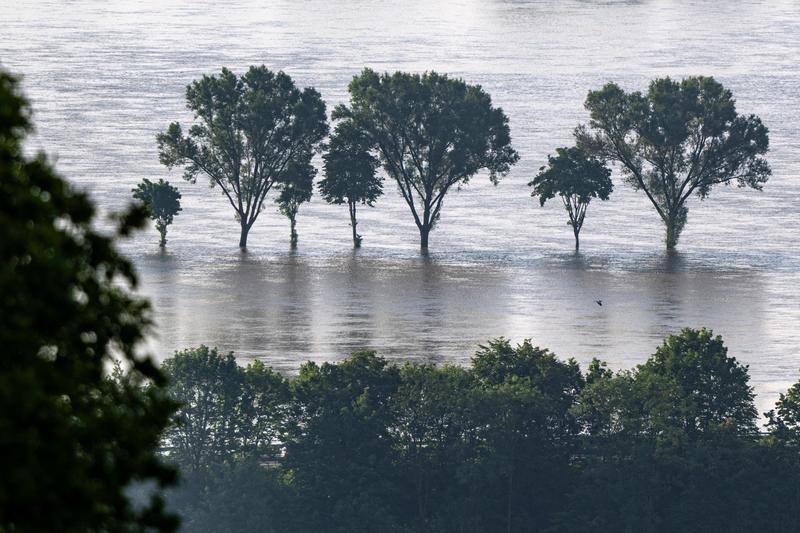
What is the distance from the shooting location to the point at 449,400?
94.3m

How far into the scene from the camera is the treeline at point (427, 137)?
489 feet

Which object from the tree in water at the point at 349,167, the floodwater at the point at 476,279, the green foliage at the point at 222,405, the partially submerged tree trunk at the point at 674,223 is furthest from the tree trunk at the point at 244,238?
the green foliage at the point at 222,405

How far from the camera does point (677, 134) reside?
488 ft

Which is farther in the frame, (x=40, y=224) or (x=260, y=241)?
(x=260, y=241)

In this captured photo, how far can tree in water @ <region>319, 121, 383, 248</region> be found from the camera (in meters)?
150

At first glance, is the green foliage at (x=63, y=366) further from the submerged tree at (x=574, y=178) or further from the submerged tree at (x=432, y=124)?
the submerged tree at (x=574, y=178)

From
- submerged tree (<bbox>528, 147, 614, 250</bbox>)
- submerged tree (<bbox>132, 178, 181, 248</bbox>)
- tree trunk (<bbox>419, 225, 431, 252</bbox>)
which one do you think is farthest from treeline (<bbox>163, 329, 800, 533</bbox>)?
tree trunk (<bbox>419, 225, 431, 252</bbox>)

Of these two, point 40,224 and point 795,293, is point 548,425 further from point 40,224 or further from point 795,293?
point 40,224

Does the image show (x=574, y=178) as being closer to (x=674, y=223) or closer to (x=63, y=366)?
(x=674, y=223)

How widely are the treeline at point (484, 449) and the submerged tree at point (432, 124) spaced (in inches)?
2091

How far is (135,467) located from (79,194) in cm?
175

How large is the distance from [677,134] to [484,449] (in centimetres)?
6028

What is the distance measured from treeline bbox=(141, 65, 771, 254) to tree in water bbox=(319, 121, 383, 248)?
7 cm

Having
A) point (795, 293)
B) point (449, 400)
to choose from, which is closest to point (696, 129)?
point (795, 293)
